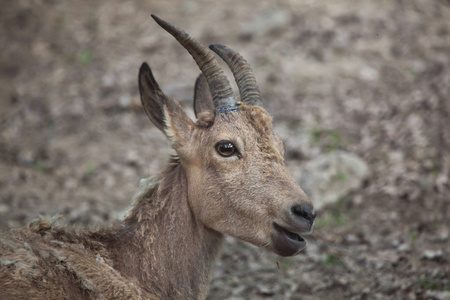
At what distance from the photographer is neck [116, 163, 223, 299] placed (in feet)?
16.5

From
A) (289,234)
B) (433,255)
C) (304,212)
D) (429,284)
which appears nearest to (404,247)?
(433,255)

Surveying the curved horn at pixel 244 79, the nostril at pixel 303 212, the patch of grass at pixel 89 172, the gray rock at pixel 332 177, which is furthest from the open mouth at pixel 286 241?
the patch of grass at pixel 89 172

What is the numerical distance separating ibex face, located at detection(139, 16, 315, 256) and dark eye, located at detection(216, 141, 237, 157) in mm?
10

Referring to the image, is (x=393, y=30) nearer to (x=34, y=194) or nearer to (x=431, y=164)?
(x=431, y=164)

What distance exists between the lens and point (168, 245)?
202 inches

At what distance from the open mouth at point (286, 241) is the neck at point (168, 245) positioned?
73 centimetres

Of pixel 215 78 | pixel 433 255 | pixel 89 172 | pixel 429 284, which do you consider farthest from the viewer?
pixel 89 172

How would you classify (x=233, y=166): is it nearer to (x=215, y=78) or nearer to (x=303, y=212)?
(x=303, y=212)

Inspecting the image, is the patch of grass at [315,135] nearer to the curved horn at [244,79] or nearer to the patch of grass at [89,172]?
the patch of grass at [89,172]

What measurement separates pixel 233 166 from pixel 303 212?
0.89 m

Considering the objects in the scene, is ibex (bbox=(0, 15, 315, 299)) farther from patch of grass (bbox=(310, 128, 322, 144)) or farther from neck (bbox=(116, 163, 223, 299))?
patch of grass (bbox=(310, 128, 322, 144))

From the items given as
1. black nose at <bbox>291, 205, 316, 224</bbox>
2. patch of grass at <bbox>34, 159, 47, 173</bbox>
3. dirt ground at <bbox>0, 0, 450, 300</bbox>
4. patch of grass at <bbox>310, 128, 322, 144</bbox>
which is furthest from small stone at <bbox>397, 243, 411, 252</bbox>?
patch of grass at <bbox>34, 159, 47, 173</bbox>

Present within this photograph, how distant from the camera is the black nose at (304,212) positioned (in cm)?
470

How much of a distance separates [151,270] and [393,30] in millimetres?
11797
